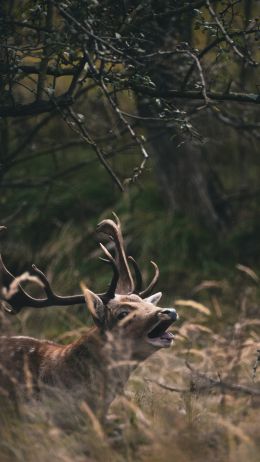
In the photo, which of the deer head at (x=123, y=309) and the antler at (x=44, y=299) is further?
the antler at (x=44, y=299)

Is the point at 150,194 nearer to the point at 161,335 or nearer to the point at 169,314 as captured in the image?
the point at 161,335

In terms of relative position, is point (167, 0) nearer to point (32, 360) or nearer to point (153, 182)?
point (32, 360)

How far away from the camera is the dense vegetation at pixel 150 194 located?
5.02 metres

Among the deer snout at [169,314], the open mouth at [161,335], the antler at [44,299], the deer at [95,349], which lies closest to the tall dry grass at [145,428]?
the deer at [95,349]

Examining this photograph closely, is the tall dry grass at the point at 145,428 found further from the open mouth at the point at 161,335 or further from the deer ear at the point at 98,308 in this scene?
the deer ear at the point at 98,308

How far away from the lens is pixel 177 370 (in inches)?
272

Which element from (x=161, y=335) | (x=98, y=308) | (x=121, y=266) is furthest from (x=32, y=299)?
(x=161, y=335)

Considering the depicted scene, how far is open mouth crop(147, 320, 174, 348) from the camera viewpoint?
232 inches

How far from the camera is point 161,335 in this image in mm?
6039

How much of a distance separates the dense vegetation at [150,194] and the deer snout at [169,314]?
0.12 meters

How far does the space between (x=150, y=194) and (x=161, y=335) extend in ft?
18.1

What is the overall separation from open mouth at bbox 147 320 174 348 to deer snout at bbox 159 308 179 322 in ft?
0.12

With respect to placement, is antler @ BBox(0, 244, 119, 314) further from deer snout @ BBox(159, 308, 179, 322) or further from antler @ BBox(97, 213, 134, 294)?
deer snout @ BBox(159, 308, 179, 322)

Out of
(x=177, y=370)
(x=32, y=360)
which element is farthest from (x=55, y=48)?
(x=177, y=370)
